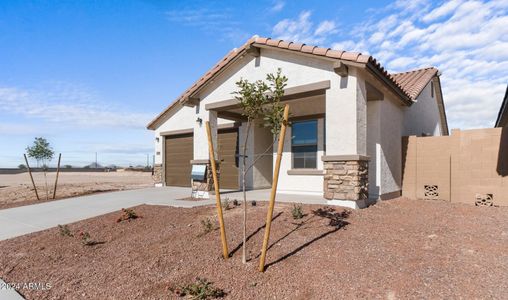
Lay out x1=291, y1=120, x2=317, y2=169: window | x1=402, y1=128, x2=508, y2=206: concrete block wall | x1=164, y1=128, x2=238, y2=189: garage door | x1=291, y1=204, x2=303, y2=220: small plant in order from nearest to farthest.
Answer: x1=291, y1=204, x2=303, y2=220: small plant
x1=402, y1=128, x2=508, y2=206: concrete block wall
x1=291, y1=120, x2=317, y2=169: window
x1=164, y1=128, x2=238, y2=189: garage door

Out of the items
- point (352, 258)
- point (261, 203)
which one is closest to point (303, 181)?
point (261, 203)

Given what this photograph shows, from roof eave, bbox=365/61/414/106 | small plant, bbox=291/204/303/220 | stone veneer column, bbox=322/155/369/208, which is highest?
roof eave, bbox=365/61/414/106

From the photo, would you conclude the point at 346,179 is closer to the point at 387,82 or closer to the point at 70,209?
the point at 387,82

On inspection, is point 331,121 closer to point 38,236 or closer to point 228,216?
point 228,216

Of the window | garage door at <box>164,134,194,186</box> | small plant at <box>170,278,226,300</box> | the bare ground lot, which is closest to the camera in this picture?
small plant at <box>170,278,226,300</box>

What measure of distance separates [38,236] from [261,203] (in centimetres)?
514

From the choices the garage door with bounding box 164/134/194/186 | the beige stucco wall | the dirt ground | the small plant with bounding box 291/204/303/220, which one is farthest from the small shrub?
the dirt ground

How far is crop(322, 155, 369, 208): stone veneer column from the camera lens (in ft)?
23.9

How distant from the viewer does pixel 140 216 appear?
7.69 m

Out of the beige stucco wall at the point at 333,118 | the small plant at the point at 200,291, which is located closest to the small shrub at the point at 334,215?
the beige stucco wall at the point at 333,118

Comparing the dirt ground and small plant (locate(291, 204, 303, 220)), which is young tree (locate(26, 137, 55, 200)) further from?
small plant (locate(291, 204, 303, 220))

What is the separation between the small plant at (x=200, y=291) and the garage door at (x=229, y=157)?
29.6ft

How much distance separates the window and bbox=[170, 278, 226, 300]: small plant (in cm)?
787

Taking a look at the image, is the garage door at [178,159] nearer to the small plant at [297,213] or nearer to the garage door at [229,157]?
the garage door at [229,157]
